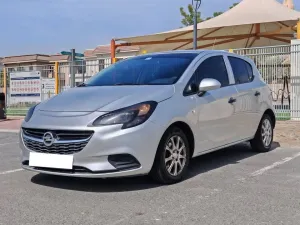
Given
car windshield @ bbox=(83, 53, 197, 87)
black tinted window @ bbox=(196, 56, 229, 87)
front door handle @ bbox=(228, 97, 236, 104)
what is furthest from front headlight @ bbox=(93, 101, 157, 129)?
front door handle @ bbox=(228, 97, 236, 104)

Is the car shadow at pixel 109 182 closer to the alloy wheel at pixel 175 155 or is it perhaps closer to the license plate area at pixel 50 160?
the alloy wheel at pixel 175 155

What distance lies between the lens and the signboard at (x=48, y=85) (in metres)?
17.7

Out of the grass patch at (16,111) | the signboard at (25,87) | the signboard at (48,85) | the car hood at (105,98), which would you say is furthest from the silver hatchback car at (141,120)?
the grass patch at (16,111)

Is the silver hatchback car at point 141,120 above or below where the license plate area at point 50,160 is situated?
above

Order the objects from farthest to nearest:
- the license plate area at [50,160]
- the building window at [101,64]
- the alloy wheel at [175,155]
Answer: the building window at [101,64] → the alloy wheel at [175,155] → the license plate area at [50,160]

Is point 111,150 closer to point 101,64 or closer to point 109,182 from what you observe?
point 109,182

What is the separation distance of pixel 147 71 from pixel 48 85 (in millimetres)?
12398

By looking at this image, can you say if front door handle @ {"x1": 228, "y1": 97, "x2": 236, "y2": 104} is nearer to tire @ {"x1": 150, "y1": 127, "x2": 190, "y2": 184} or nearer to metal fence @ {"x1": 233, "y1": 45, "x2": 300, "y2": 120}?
tire @ {"x1": 150, "y1": 127, "x2": 190, "y2": 184}

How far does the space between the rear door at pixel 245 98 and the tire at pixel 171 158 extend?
1.42 meters

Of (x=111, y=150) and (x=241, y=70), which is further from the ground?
(x=241, y=70)

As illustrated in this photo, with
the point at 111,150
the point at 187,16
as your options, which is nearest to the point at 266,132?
the point at 111,150

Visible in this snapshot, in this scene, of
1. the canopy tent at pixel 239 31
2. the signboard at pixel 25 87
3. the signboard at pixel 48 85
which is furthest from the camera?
the signboard at pixel 25 87

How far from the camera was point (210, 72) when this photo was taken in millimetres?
6270

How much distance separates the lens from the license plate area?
4867mm
